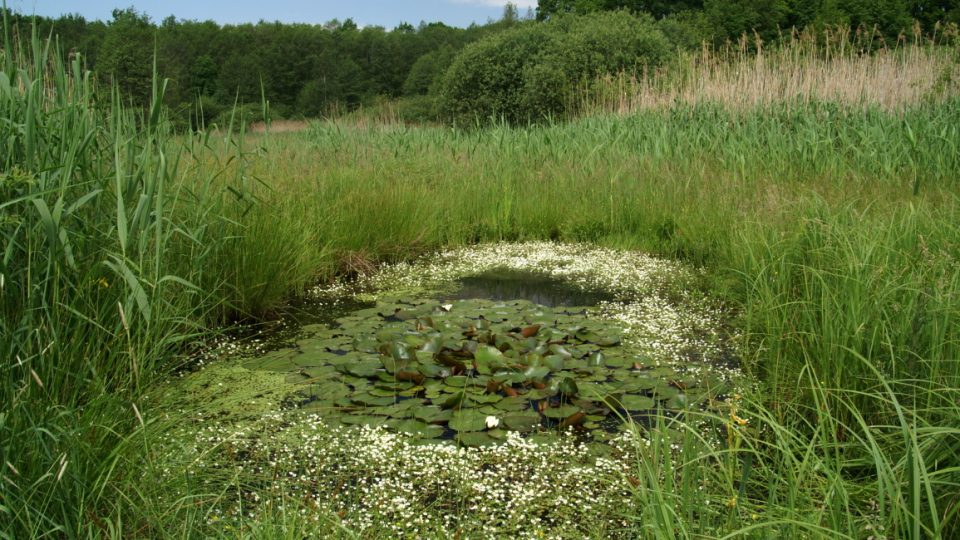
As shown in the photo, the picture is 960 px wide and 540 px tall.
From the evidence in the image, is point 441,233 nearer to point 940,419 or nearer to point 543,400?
point 543,400

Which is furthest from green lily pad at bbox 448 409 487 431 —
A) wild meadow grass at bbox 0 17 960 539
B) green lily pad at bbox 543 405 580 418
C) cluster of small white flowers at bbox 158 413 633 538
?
wild meadow grass at bbox 0 17 960 539

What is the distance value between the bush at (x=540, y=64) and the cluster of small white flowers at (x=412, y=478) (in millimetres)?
9987

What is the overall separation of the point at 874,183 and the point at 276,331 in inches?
144

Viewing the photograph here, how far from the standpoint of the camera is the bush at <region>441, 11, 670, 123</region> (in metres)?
12.2

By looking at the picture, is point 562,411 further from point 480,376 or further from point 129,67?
point 129,67

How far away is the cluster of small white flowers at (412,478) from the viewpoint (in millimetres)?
1787

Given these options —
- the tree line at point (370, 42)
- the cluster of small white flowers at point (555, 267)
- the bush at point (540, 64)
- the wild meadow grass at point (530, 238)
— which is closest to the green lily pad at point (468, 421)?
the wild meadow grass at point (530, 238)

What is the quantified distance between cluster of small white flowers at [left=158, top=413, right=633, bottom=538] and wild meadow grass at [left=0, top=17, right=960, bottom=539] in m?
0.04

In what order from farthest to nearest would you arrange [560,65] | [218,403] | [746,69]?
[560,65] → [746,69] → [218,403]

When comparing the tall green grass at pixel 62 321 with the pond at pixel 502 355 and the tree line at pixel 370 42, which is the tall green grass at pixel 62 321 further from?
the tree line at pixel 370 42

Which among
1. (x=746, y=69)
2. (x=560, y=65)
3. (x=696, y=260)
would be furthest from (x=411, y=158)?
(x=560, y=65)

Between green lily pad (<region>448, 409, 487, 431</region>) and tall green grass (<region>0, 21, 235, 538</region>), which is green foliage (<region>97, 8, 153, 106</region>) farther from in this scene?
green lily pad (<region>448, 409, 487, 431</region>)

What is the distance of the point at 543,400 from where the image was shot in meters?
2.56

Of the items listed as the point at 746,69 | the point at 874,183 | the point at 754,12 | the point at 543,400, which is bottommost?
the point at 543,400
